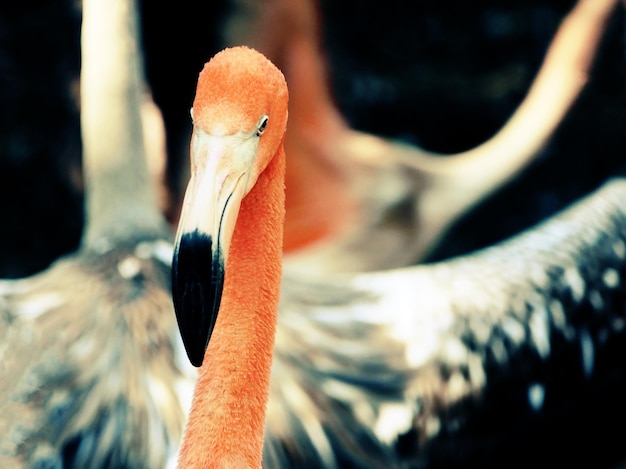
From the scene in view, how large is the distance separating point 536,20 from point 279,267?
164cm

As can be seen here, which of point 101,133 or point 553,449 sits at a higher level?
point 101,133

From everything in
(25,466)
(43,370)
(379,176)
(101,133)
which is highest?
(379,176)

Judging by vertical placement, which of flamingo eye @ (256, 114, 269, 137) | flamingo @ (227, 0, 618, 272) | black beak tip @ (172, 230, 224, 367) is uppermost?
flamingo @ (227, 0, 618, 272)

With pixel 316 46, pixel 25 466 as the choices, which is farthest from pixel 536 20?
pixel 25 466

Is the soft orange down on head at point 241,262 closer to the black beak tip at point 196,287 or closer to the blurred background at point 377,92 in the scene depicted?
the black beak tip at point 196,287

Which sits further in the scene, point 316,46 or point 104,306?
point 316,46

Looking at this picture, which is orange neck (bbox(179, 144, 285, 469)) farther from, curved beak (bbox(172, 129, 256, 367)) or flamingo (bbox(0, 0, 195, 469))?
flamingo (bbox(0, 0, 195, 469))

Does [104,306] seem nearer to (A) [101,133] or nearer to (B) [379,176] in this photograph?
(A) [101,133]

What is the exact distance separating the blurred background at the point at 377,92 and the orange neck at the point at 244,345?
1.15 meters

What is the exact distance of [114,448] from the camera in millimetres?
1045

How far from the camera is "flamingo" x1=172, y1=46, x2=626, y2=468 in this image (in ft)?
2.36

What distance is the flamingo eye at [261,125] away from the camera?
2.41 ft

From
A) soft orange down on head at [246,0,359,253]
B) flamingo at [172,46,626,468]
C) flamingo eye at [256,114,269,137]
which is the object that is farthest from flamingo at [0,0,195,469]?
soft orange down on head at [246,0,359,253]

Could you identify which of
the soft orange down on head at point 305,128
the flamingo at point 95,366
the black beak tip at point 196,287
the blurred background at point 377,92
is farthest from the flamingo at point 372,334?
the soft orange down on head at point 305,128
